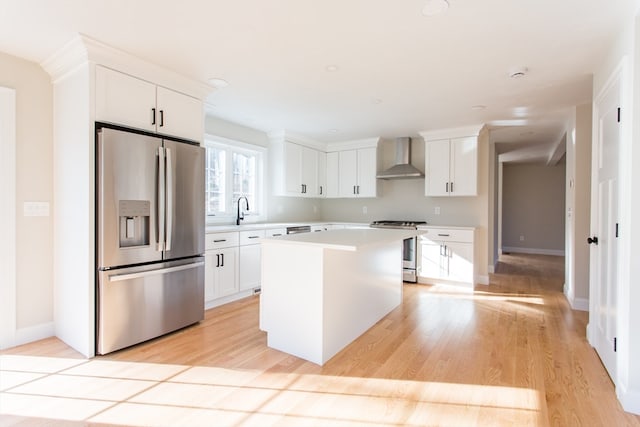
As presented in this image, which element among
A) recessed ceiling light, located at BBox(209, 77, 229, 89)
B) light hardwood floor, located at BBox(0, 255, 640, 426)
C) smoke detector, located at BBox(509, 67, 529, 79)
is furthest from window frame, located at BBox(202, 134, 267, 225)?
smoke detector, located at BBox(509, 67, 529, 79)

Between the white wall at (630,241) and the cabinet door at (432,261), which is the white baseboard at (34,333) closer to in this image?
the white wall at (630,241)

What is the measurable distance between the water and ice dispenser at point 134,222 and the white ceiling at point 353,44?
3.87 feet

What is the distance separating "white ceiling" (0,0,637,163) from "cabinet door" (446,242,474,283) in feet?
6.28

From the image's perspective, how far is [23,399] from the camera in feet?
6.35

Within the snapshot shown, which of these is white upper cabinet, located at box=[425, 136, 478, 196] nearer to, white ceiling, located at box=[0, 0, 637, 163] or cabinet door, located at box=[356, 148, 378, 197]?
cabinet door, located at box=[356, 148, 378, 197]

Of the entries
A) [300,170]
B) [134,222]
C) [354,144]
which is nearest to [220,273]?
[134,222]

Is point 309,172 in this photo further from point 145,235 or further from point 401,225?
point 145,235

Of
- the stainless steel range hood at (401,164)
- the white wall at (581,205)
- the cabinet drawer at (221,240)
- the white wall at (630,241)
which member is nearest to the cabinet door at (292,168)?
the stainless steel range hood at (401,164)

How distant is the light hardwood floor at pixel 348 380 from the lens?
180 centimetres

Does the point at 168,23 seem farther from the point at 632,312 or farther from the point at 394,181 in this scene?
the point at 394,181

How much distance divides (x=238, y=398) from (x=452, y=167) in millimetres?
4305

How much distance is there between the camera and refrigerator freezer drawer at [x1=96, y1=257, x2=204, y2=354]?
249cm

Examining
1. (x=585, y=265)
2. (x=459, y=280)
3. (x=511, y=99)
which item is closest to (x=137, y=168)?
(x=511, y=99)

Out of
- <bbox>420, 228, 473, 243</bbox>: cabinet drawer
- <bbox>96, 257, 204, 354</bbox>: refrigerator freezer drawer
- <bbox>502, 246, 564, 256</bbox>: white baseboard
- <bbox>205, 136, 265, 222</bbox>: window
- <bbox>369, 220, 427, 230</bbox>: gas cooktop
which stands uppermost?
<bbox>205, 136, 265, 222</bbox>: window
